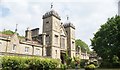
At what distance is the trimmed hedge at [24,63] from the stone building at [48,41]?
8006 mm

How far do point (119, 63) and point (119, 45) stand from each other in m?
4.60

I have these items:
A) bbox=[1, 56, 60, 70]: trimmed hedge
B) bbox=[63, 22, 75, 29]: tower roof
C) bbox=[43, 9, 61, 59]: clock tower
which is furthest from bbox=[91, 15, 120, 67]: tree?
bbox=[1, 56, 60, 70]: trimmed hedge

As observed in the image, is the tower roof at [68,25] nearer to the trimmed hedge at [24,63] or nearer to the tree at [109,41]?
the tree at [109,41]

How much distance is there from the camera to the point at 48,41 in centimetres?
4416

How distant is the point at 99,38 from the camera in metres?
40.6

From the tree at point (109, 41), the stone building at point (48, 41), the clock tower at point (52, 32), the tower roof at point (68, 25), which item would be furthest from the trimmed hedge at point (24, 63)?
the tower roof at point (68, 25)

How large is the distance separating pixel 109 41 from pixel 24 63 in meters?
20.8

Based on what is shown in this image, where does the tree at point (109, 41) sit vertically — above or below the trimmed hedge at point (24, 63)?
above

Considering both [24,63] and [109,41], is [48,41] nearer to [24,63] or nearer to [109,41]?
[109,41]

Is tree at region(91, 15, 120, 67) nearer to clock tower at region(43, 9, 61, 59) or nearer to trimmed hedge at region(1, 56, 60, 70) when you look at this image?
clock tower at region(43, 9, 61, 59)

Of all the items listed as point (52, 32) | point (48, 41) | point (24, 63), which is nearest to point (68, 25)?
point (52, 32)

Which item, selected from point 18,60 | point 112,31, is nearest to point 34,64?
point 18,60

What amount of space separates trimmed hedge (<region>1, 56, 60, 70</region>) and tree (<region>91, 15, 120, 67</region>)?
1467 centimetres

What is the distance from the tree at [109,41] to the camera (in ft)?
121
